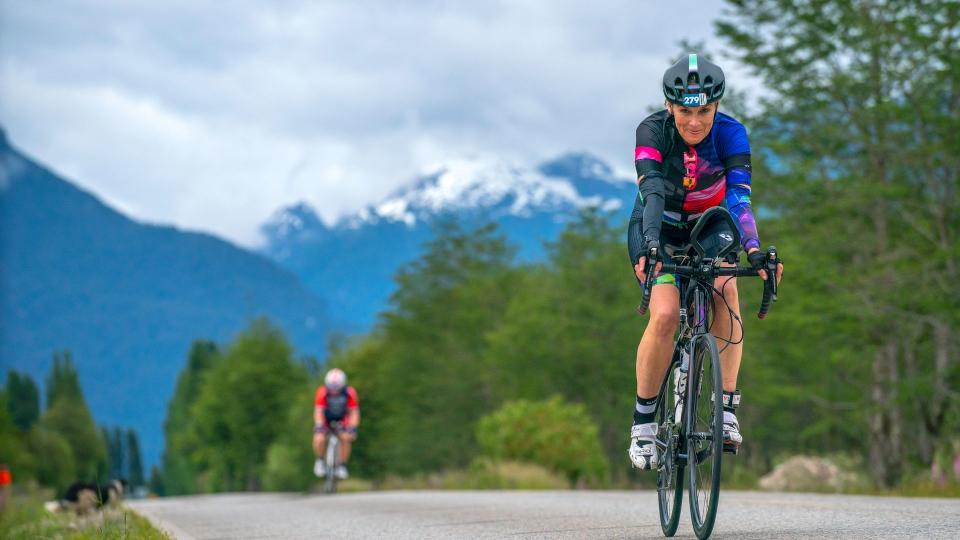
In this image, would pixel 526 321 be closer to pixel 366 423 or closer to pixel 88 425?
pixel 366 423

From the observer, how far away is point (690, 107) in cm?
590

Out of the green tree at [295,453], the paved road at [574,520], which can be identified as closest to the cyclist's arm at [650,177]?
the paved road at [574,520]

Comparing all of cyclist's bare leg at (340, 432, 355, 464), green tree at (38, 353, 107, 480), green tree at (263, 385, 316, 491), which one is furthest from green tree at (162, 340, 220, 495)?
cyclist's bare leg at (340, 432, 355, 464)

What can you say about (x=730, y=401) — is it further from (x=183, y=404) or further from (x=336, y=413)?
(x=183, y=404)

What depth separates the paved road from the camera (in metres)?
6.59

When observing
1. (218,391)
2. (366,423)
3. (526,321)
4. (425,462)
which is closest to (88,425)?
(218,391)

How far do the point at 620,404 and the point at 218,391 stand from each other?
4450 centimetres

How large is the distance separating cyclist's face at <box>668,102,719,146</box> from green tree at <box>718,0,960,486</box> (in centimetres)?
1593

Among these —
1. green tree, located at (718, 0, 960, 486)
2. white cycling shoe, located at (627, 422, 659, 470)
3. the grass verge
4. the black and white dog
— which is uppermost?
green tree, located at (718, 0, 960, 486)

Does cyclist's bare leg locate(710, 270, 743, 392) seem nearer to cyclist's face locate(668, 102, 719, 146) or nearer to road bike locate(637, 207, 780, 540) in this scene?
road bike locate(637, 207, 780, 540)

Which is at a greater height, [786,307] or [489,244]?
[489,244]

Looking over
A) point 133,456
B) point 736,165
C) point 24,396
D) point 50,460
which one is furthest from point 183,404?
point 736,165

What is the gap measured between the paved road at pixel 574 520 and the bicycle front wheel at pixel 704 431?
51 cm

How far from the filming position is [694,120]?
5957mm
